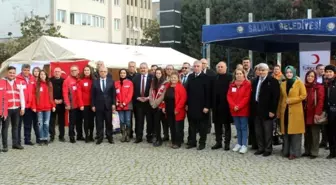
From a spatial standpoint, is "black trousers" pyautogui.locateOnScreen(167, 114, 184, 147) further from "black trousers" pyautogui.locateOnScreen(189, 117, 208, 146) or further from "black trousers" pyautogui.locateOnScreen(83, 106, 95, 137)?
"black trousers" pyautogui.locateOnScreen(83, 106, 95, 137)

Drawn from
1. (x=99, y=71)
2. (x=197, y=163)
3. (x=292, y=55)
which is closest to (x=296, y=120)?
(x=197, y=163)

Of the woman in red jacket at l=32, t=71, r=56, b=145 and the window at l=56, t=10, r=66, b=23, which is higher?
the window at l=56, t=10, r=66, b=23

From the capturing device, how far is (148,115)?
1122 cm

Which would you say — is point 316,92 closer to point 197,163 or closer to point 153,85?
point 197,163

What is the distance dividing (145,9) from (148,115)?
61658 millimetres

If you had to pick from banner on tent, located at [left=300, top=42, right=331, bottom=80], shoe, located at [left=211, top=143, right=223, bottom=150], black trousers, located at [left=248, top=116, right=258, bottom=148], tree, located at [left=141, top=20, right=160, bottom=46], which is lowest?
shoe, located at [left=211, top=143, right=223, bottom=150]

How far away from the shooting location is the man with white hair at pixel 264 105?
357 inches

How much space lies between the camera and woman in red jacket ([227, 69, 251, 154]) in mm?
9492

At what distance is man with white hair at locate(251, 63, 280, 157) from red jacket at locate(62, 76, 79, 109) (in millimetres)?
4387

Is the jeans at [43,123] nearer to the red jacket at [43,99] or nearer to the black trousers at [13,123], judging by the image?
the red jacket at [43,99]

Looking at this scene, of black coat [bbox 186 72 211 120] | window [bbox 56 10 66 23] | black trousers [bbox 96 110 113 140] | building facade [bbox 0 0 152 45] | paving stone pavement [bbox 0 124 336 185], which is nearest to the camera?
paving stone pavement [bbox 0 124 336 185]

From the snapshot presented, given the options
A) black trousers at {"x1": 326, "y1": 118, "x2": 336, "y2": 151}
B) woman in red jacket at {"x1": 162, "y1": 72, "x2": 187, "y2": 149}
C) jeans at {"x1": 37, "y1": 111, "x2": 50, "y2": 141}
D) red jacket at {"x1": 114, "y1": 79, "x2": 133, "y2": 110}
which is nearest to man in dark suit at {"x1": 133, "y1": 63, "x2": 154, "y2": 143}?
red jacket at {"x1": 114, "y1": 79, "x2": 133, "y2": 110}

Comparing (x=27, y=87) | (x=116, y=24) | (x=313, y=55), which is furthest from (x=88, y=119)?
(x=116, y=24)

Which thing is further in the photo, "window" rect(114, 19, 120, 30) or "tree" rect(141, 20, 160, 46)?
"window" rect(114, 19, 120, 30)
